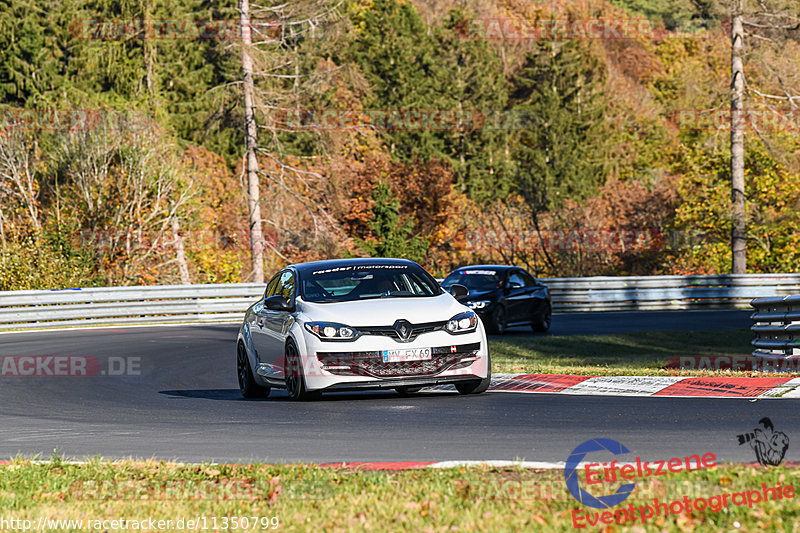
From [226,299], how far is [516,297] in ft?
31.3

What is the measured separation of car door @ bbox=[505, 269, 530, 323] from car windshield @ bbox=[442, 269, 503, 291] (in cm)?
28

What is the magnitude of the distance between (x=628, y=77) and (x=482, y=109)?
16.0 metres

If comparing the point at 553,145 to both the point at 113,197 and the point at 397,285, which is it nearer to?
the point at 113,197

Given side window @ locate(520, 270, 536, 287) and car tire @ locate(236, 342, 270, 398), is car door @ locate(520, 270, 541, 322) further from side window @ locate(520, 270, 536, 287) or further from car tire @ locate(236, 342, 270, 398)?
car tire @ locate(236, 342, 270, 398)

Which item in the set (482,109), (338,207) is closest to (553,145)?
(482,109)

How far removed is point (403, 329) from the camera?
11.9 meters

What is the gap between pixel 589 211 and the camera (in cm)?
6100

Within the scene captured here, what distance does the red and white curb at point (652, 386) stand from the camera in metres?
11.9

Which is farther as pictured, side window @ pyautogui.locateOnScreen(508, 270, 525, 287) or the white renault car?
side window @ pyautogui.locateOnScreen(508, 270, 525, 287)

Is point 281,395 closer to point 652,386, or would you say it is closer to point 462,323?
point 462,323

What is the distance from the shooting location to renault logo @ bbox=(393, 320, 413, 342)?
1189cm

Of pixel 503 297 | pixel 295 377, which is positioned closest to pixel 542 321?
pixel 503 297

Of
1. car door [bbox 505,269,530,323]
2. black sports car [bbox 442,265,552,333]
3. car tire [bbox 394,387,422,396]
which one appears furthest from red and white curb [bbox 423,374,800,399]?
car door [bbox 505,269,530,323]

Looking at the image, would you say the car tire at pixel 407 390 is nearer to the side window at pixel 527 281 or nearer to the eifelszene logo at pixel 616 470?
the eifelszene logo at pixel 616 470
